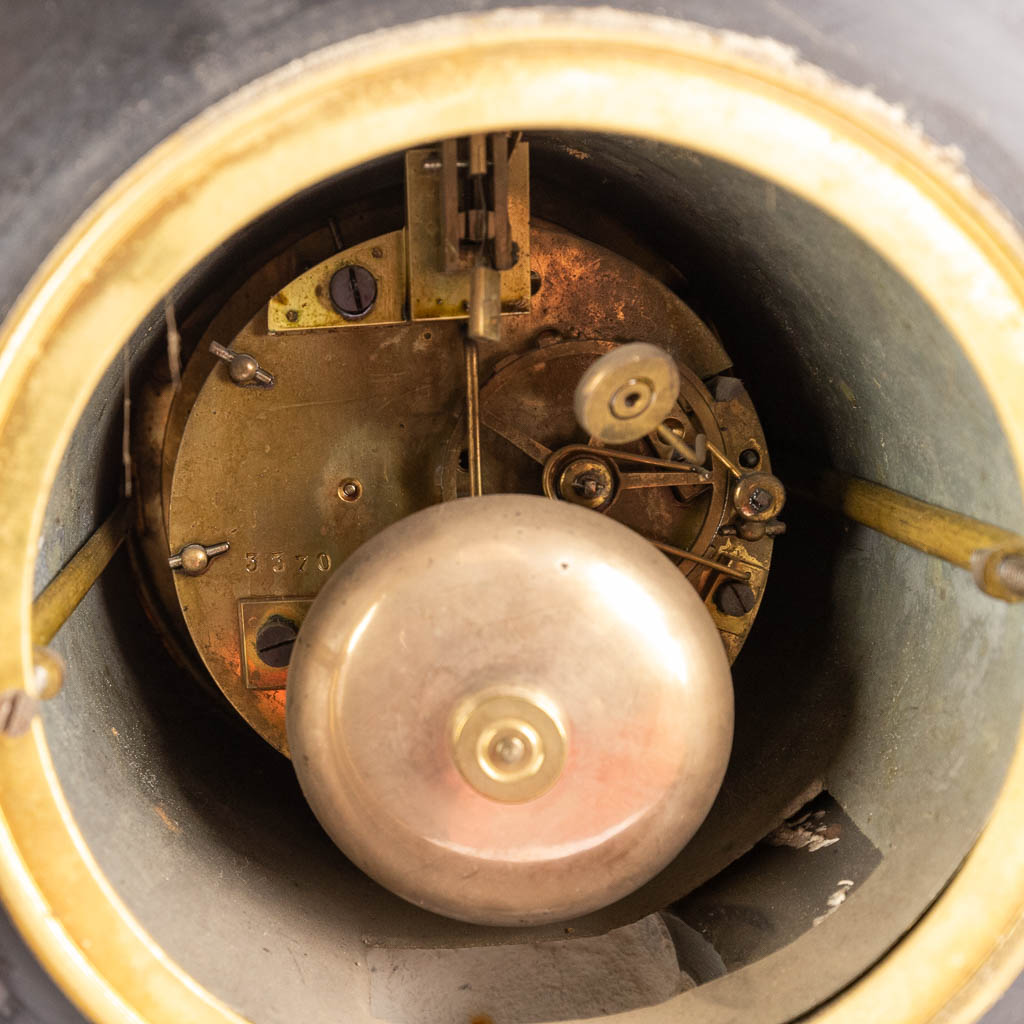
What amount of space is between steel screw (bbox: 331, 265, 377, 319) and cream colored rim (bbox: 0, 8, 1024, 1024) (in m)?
0.58

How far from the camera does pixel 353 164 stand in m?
0.92

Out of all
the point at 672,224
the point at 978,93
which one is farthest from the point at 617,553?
the point at 672,224

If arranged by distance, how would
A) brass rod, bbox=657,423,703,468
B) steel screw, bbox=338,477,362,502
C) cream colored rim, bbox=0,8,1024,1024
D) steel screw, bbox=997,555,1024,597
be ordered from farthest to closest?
steel screw, bbox=338,477,362,502
brass rod, bbox=657,423,703,468
steel screw, bbox=997,555,1024,597
cream colored rim, bbox=0,8,1024,1024

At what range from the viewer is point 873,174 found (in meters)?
0.94

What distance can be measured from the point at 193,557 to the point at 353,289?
1.44 feet

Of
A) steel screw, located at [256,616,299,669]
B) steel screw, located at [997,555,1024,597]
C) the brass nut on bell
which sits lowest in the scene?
steel screw, located at [256,616,299,669]

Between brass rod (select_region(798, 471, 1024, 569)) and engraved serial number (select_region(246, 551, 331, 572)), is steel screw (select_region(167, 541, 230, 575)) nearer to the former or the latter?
engraved serial number (select_region(246, 551, 331, 572))

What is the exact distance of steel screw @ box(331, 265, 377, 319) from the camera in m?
1.48

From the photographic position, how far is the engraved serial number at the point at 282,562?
1574mm

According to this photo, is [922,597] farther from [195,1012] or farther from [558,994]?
[195,1012]

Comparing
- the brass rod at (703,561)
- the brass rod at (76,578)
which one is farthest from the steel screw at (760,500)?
the brass rod at (76,578)

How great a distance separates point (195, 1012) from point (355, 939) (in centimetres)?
39

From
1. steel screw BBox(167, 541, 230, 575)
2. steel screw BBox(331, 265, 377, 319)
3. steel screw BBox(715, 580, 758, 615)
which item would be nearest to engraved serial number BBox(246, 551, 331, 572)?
steel screw BBox(167, 541, 230, 575)

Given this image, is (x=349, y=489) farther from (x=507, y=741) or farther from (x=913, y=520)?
(x=913, y=520)
